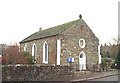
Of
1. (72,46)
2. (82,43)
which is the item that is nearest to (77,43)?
(72,46)

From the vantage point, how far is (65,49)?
35.5 metres

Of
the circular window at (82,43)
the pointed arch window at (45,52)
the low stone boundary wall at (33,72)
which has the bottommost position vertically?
the low stone boundary wall at (33,72)

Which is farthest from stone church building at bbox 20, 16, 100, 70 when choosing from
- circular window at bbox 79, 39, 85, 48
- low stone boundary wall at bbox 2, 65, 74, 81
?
low stone boundary wall at bbox 2, 65, 74, 81

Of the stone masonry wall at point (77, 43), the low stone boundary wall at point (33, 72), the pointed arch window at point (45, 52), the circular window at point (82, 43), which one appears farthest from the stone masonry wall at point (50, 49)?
the low stone boundary wall at point (33, 72)

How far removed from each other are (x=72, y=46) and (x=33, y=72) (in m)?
12.2

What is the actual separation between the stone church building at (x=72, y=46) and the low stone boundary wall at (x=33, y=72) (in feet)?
21.4

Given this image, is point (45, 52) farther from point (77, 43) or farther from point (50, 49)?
point (77, 43)

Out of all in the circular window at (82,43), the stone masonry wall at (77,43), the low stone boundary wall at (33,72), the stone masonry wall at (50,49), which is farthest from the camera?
the circular window at (82,43)

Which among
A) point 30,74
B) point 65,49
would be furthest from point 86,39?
point 30,74

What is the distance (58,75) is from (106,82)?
6362 millimetres

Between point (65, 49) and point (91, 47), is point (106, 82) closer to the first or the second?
point (65, 49)

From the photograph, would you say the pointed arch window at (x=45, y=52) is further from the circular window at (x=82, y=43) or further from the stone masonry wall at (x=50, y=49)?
the circular window at (x=82, y=43)

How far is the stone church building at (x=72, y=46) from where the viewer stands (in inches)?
1394

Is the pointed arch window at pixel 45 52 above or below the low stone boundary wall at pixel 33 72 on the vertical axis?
above
